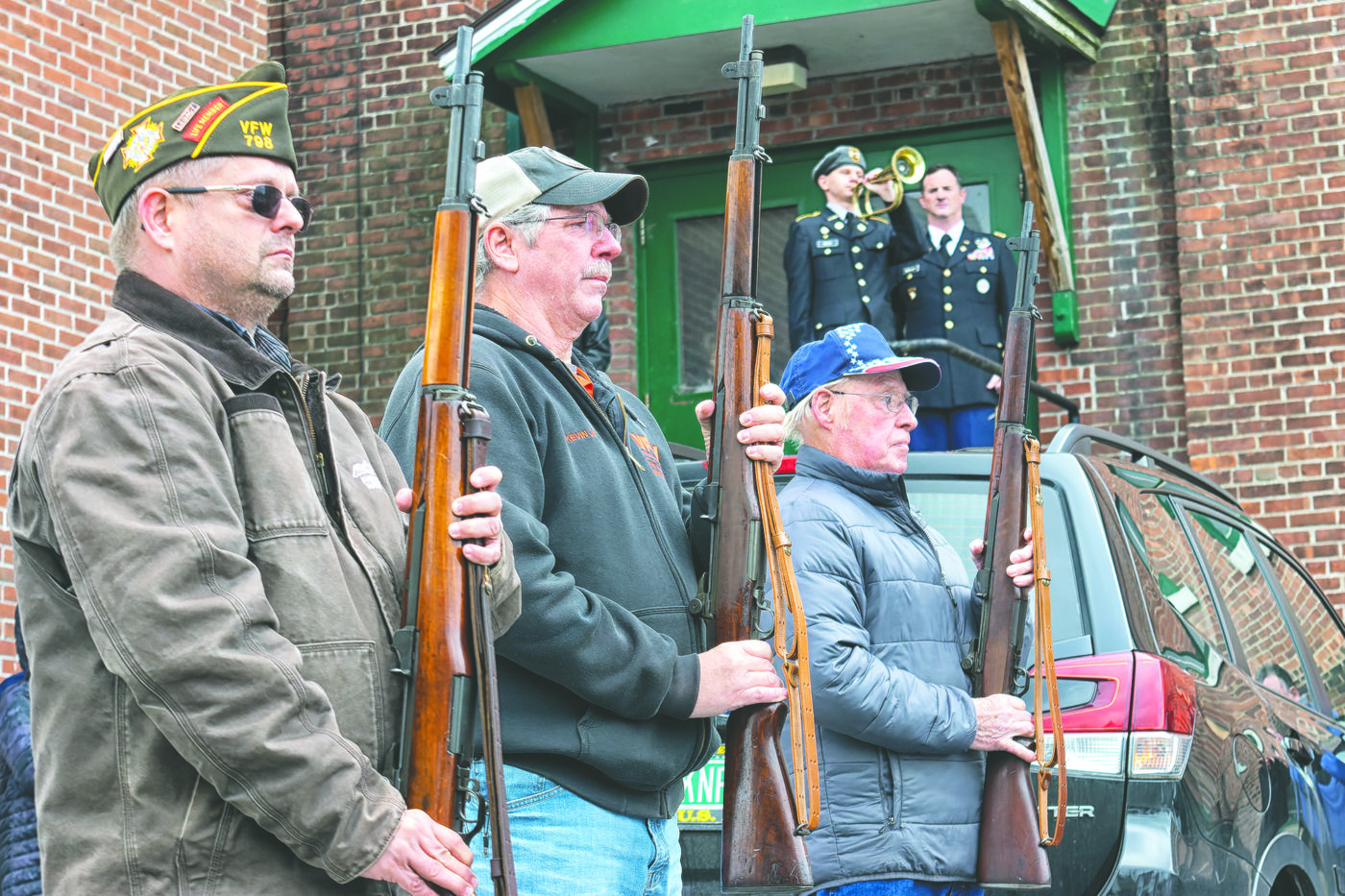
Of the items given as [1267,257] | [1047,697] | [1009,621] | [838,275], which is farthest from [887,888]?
[1267,257]

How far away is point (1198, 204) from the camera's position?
977 centimetres

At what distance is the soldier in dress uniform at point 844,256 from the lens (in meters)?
9.32

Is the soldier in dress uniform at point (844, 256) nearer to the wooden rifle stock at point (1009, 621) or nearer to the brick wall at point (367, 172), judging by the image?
the brick wall at point (367, 172)

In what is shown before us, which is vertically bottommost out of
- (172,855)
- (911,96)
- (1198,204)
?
(172,855)

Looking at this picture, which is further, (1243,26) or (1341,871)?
(1243,26)

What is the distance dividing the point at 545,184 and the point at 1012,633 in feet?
5.23

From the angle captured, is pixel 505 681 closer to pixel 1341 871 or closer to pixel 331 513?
pixel 331 513

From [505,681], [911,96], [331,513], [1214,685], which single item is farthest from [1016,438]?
[911,96]

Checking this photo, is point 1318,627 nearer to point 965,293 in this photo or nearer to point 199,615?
point 965,293

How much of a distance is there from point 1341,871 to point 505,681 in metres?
3.21

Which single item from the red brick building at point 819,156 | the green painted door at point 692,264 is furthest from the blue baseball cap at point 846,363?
the green painted door at point 692,264

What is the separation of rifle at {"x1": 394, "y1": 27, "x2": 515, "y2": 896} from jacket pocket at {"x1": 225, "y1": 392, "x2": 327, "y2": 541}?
0.56ft

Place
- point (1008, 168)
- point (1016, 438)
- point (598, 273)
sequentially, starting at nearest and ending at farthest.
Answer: point (598, 273) → point (1016, 438) → point (1008, 168)

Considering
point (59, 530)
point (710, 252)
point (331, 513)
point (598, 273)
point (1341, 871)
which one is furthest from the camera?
point (710, 252)
